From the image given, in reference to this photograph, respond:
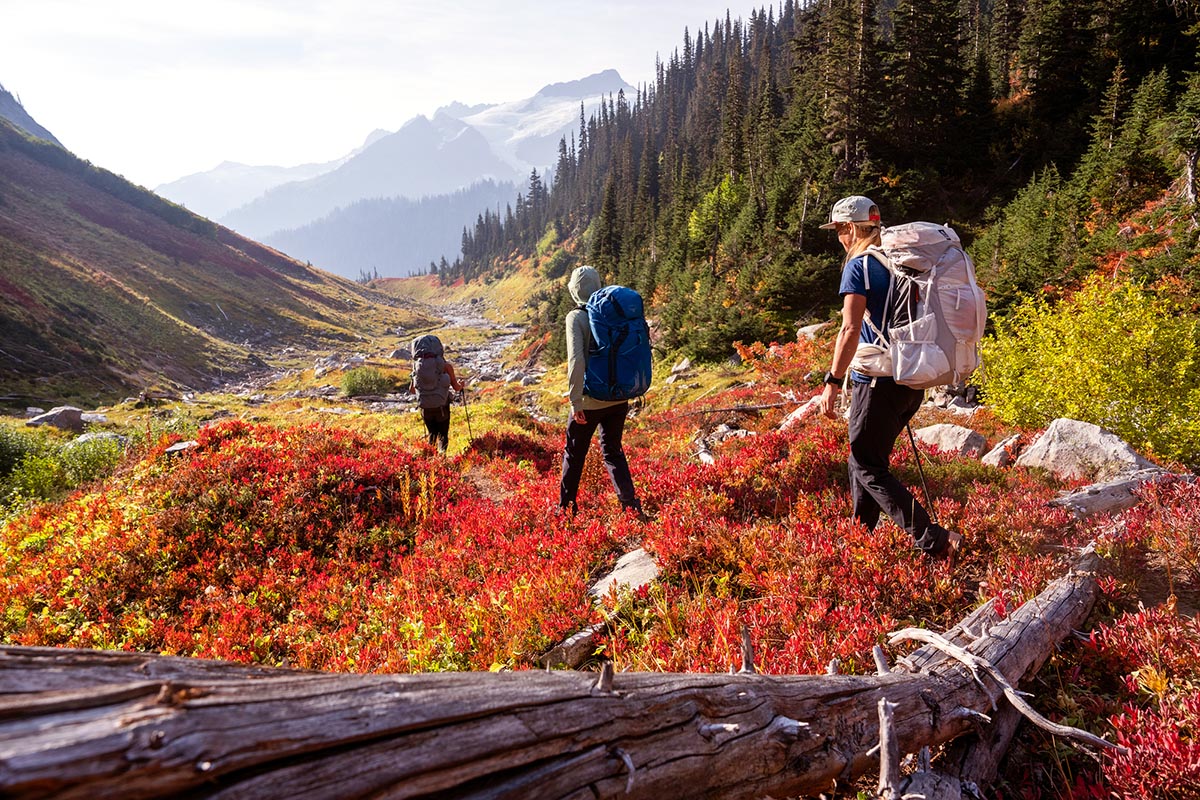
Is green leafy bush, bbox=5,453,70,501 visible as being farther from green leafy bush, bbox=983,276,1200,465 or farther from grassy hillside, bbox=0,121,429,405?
grassy hillside, bbox=0,121,429,405

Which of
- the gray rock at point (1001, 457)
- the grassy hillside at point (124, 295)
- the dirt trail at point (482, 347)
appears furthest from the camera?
the dirt trail at point (482, 347)

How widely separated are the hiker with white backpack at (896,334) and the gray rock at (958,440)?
3.97m

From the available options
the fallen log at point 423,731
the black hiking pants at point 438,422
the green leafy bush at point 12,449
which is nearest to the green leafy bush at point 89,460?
A: the green leafy bush at point 12,449

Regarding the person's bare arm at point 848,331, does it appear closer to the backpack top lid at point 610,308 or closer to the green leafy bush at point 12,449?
the backpack top lid at point 610,308

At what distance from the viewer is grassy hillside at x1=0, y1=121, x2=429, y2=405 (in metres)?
31.7

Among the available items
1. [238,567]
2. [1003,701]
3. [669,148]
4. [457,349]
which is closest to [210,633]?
[238,567]

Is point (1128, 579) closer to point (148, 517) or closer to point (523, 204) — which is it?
point (148, 517)

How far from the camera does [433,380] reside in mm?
10531

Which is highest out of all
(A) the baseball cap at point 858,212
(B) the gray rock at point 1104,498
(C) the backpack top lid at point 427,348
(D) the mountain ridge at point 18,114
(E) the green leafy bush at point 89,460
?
(D) the mountain ridge at point 18,114

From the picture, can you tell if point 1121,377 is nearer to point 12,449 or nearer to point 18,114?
point 12,449

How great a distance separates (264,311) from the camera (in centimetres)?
6681

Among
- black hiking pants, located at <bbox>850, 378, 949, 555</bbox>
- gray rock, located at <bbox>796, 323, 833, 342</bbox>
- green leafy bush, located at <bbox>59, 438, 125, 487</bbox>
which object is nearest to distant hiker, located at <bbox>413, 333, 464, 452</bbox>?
green leafy bush, located at <bbox>59, 438, 125, 487</bbox>

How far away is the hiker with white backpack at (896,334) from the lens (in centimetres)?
394

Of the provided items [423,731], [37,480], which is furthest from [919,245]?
[37,480]
